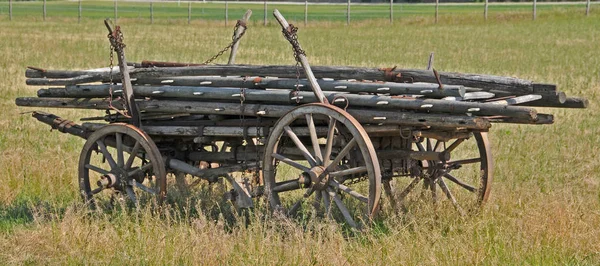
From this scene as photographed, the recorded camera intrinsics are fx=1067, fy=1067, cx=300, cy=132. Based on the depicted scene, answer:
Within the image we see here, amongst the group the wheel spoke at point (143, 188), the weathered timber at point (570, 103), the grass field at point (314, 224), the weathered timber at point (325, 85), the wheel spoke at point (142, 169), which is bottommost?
the grass field at point (314, 224)

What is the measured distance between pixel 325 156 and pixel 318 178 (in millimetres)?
170

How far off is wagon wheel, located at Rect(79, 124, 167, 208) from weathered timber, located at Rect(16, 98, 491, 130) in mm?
275

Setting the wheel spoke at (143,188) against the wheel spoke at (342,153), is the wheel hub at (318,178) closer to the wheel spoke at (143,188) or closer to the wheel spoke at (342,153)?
the wheel spoke at (342,153)

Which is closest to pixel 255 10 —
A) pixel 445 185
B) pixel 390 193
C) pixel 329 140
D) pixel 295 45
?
pixel 445 185

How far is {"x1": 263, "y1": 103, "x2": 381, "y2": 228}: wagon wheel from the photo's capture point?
743 centimetres

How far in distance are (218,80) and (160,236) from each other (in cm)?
139

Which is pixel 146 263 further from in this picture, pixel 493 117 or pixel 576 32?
pixel 576 32

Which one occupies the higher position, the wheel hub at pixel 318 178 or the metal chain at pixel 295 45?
the metal chain at pixel 295 45

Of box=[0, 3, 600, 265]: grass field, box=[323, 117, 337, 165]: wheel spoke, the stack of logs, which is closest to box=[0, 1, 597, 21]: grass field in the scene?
box=[0, 3, 600, 265]: grass field

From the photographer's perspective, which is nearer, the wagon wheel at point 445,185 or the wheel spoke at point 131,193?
the wagon wheel at point 445,185

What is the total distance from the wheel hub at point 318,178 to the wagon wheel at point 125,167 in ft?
4.76

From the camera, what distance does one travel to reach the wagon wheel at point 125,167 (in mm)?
8586

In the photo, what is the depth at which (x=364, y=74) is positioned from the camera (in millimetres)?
8086

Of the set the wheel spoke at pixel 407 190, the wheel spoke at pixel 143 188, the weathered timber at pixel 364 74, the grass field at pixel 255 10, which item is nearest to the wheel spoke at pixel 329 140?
the weathered timber at pixel 364 74
